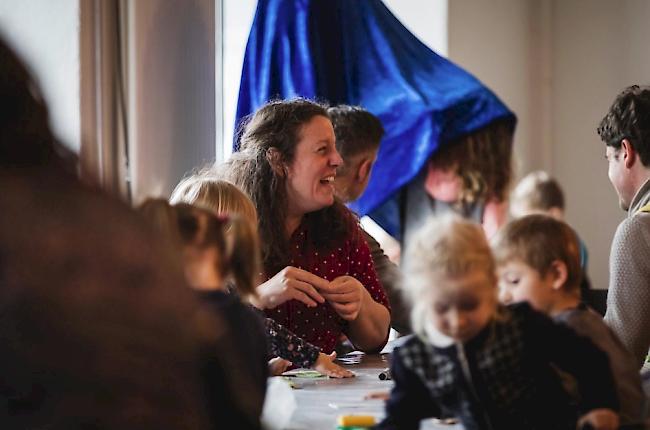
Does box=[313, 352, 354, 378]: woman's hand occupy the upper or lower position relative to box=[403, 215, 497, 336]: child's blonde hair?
lower

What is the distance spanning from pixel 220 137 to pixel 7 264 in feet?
9.49

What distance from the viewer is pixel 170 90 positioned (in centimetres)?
320

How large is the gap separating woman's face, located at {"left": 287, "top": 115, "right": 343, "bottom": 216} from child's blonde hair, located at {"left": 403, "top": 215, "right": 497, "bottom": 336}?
4.60 ft

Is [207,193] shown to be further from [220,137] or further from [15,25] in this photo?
[220,137]

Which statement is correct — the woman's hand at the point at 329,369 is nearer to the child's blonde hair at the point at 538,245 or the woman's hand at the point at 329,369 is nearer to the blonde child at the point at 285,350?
the blonde child at the point at 285,350

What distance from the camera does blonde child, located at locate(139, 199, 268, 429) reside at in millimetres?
1265

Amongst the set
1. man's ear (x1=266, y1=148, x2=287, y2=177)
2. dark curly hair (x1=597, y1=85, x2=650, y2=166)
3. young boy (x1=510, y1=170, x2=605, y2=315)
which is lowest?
young boy (x1=510, y1=170, x2=605, y2=315)

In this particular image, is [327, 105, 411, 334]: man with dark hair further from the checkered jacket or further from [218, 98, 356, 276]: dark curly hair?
the checkered jacket

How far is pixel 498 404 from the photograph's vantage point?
135 cm

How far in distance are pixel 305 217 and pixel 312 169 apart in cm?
15

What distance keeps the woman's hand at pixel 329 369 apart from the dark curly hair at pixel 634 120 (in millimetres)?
1031

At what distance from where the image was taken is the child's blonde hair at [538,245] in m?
1.42

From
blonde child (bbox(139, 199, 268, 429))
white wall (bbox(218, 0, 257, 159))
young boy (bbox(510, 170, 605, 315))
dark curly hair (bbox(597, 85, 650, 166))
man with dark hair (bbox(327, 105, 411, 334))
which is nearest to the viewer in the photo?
blonde child (bbox(139, 199, 268, 429))

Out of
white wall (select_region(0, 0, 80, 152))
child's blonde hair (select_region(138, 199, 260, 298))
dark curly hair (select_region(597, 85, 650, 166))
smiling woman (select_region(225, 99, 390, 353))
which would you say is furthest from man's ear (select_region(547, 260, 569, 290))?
white wall (select_region(0, 0, 80, 152))
